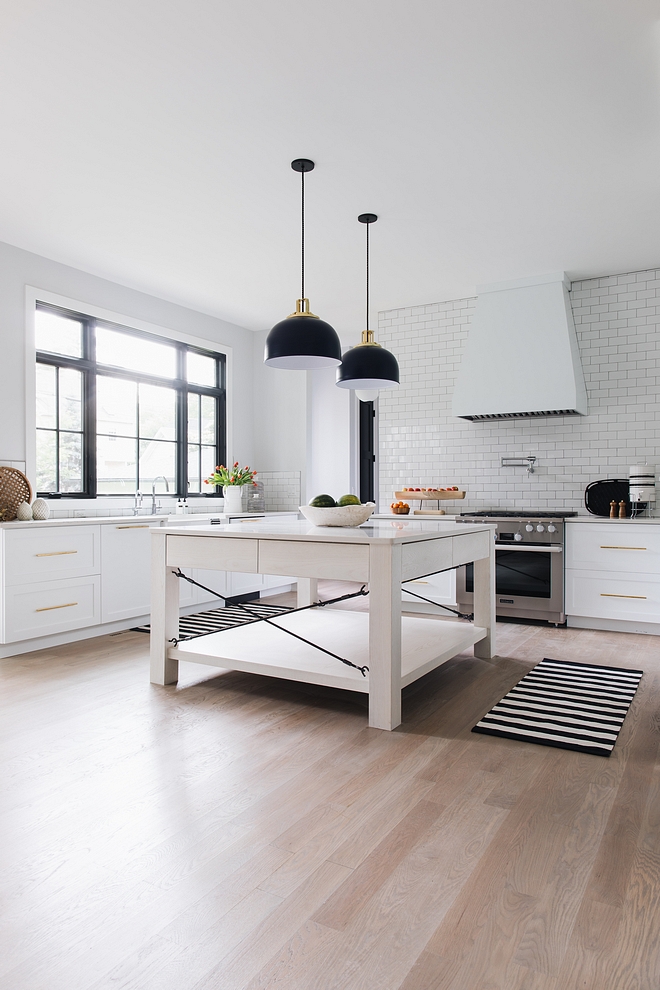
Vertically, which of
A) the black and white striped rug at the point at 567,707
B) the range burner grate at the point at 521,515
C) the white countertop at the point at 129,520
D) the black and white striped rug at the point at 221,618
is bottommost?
the black and white striped rug at the point at 221,618

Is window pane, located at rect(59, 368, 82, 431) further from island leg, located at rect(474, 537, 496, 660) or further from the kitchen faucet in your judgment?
island leg, located at rect(474, 537, 496, 660)

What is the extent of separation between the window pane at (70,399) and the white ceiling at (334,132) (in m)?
0.85

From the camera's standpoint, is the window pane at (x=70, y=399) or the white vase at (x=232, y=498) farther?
the white vase at (x=232, y=498)

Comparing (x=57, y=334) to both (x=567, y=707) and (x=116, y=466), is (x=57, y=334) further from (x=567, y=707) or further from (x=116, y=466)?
(x=567, y=707)

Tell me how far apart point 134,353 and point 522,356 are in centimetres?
332

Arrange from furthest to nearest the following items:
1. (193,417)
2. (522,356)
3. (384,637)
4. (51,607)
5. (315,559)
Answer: (193,417) → (522,356) → (51,607) → (315,559) → (384,637)

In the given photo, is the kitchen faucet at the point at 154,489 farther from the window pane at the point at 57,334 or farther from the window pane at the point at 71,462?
the window pane at the point at 57,334

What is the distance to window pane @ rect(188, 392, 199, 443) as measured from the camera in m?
6.48

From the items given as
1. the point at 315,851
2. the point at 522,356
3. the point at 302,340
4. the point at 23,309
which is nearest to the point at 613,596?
the point at 522,356

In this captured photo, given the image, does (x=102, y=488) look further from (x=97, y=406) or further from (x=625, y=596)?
(x=625, y=596)

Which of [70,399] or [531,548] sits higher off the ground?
[70,399]

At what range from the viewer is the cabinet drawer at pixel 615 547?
15.3ft

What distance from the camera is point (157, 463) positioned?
6.09 m

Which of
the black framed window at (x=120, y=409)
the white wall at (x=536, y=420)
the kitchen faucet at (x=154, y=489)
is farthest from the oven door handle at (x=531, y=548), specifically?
the black framed window at (x=120, y=409)
